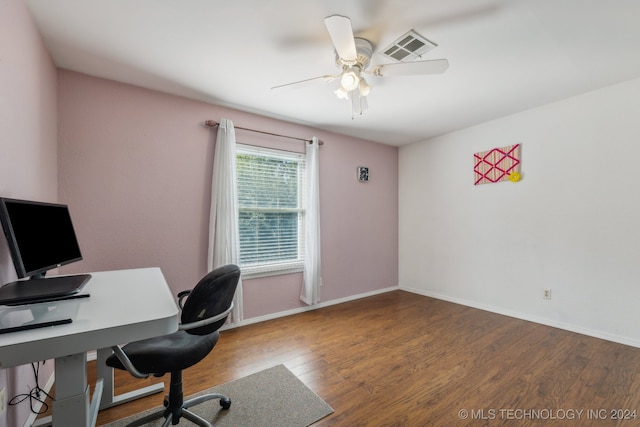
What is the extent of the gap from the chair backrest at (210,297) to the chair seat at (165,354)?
0.11 m

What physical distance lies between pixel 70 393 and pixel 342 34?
1975mm

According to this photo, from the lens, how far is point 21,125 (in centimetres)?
155

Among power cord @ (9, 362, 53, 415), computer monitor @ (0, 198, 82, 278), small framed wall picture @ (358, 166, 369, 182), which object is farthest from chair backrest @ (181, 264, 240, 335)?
small framed wall picture @ (358, 166, 369, 182)

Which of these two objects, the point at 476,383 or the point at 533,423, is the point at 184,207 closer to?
the point at 476,383

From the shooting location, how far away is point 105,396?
70.2 inches

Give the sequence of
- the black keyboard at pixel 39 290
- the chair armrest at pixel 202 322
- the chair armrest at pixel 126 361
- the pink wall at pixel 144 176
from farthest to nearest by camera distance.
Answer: the pink wall at pixel 144 176 < the chair armrest at pixel 202 322 < the chair armrest at pixel 126 361 < the black keyboard at pixel 39 290

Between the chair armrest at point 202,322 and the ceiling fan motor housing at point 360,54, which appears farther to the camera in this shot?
the ceiling fan motor housing at point 360,54

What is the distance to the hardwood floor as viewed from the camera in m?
1.74

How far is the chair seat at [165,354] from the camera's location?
4.35ft

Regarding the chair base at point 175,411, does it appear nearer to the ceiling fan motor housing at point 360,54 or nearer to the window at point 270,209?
the window at point 270,209

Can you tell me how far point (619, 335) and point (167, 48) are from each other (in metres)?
4.63

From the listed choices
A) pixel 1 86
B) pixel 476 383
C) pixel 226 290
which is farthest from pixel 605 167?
pixel 1 86

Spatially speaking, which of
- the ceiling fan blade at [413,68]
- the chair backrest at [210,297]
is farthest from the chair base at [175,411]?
the ceiling fan blade at [413,68]

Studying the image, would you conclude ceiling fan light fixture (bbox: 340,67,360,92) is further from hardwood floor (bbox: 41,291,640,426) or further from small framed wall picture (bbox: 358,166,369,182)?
small framed wall picture (bbox: 358,166,369,182)
